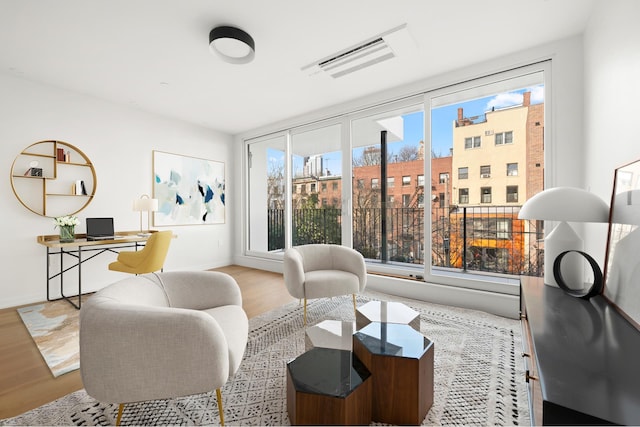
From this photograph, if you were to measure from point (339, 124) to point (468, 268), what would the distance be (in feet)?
8.60

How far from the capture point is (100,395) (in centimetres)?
116

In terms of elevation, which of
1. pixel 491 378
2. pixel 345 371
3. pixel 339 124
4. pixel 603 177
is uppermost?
pixel 339 124

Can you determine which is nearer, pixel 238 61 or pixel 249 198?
pixel 238 61

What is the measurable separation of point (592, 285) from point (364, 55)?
8.23ft

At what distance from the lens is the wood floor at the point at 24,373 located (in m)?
1.60

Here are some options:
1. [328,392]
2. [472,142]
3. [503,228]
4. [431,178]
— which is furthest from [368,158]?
[328,392]

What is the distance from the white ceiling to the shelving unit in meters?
0.83

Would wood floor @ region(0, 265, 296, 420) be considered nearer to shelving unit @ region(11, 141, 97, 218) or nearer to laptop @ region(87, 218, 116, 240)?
laptop @ region(87, 218, 116, 240)

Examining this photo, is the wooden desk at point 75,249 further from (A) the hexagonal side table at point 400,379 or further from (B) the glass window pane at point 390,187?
Answer: (A) the hexagonal side table at point 400,379

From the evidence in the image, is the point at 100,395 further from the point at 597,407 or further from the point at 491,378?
the point at 491,378

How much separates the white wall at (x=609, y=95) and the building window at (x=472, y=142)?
2.90 ft

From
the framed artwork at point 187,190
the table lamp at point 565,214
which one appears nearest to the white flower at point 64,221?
the framed artwork at point 187,190

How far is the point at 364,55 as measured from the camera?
8.99 ft

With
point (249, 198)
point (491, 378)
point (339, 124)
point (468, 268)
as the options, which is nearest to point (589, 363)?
point (491, 378)
